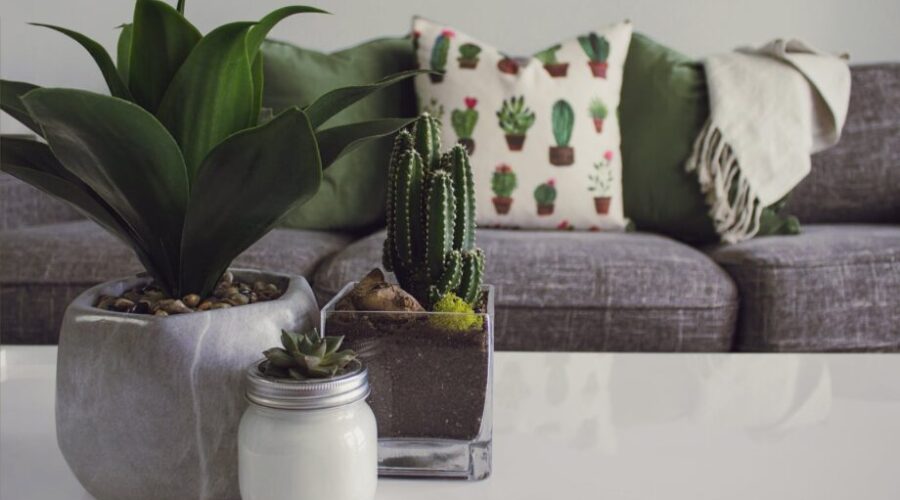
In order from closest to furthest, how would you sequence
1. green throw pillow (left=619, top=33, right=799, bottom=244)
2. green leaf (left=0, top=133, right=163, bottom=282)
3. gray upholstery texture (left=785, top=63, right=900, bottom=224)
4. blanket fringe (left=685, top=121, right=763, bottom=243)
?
green leaf (left=0, top=133, right=163, bottom=282) < blanket fringe (left=685, top=121, right=763, bottom=243) < green throw pillow (left=619, top=33, right=799, bottom=244) < gray upholstery texture (left=785, top=63, right=900, bottom=224)

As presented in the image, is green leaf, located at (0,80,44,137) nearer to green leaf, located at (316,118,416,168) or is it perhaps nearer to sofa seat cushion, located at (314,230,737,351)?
green leaf, located at (316,118,416,168)

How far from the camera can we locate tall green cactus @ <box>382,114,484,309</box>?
0.68m

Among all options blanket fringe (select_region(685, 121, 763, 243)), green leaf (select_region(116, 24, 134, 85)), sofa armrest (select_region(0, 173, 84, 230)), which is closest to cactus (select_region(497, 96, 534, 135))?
blanket fringe (select_region(685, 121, 763, 243))

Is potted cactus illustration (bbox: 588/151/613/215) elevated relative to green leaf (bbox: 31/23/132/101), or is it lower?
lower

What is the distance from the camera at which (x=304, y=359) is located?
1.69 feet

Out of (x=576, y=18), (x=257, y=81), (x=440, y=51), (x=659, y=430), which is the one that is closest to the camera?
(x=257, y=81)

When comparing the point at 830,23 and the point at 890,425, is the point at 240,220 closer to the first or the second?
the point at 890,425

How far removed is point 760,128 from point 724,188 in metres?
0.16

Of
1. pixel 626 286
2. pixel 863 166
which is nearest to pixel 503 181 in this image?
pixel 626 286

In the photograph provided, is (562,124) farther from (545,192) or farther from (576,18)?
(576,18)

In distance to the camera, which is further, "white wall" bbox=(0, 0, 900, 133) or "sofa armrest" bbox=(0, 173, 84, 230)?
"white wall" bbox=(0, 0, 900, 133)

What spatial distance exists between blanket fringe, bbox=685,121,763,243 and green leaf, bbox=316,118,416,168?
1484mm


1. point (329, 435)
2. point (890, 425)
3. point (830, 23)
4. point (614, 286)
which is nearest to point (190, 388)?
point (329, 435)

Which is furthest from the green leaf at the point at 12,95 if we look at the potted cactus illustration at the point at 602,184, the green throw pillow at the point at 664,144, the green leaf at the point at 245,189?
the green throw pillow at the point at 664,144
